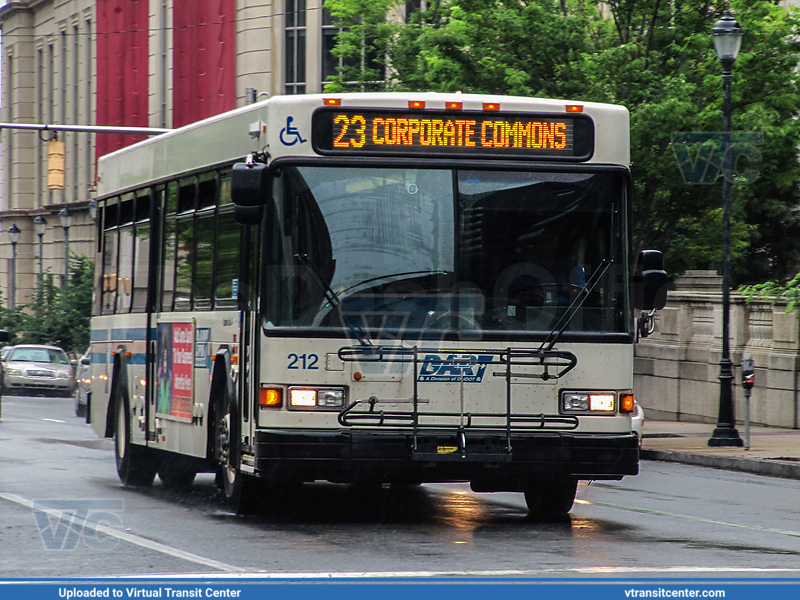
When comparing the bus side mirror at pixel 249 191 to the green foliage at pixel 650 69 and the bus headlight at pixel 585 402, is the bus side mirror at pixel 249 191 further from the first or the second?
the green foliage at pixel 650 69

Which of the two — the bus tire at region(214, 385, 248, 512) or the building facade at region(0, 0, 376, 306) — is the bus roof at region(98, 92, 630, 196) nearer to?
the bus tire at region(214, 385, 248, 512)

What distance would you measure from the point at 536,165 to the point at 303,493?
457 centimetres

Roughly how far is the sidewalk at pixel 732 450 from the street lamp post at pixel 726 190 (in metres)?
0.31

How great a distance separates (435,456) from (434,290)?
3.85ft

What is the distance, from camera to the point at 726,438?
70.7 feet

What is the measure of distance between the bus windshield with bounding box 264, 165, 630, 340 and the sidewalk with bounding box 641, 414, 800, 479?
8123 mm

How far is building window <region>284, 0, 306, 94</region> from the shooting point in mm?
55938

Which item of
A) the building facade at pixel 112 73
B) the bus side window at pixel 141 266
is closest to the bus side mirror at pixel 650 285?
the bus side window at pixel 141 266

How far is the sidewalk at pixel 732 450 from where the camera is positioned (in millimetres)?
18641

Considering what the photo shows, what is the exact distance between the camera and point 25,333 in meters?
56.0

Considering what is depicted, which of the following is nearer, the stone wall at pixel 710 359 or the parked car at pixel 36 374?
the stone wall at pixel 710 359
